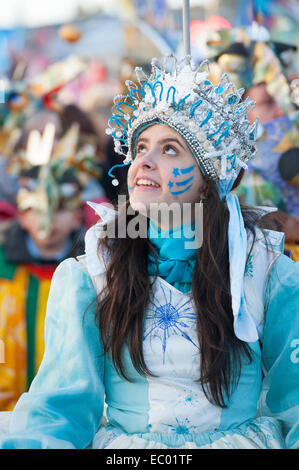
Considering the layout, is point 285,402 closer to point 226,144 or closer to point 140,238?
point 140,238

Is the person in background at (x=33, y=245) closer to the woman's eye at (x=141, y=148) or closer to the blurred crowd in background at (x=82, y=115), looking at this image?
the blurred crowd in background at (x=82, y=115)

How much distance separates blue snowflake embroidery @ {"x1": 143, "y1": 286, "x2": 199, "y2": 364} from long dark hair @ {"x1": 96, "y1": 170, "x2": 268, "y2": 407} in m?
0.03

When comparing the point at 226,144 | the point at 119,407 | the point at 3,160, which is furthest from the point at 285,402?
the point at 3,160

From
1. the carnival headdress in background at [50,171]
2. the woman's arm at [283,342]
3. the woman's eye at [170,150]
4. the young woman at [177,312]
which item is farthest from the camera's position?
the carnival headdress in background at [50,171]

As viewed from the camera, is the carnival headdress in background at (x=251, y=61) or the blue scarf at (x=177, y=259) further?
the carnival headdress in background at (x=251, y=61)

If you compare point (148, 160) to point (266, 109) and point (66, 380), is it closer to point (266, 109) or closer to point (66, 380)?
point (66, 380)

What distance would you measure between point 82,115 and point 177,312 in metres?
3.31

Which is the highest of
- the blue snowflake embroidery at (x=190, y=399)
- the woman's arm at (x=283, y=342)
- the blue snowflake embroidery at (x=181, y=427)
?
the woman's arm at (x=283, y=342)

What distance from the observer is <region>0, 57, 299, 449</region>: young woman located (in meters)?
1.86

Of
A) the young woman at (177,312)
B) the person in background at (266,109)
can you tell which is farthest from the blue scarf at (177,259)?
the person in background at (266,109)

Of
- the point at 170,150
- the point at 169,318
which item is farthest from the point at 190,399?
the point at 170,150

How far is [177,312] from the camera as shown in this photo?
198 cm

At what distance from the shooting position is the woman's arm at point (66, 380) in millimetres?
1759

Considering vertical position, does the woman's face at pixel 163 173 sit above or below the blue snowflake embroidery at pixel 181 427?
above
